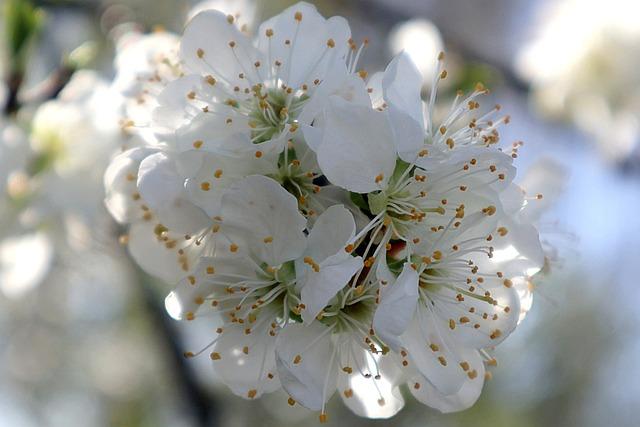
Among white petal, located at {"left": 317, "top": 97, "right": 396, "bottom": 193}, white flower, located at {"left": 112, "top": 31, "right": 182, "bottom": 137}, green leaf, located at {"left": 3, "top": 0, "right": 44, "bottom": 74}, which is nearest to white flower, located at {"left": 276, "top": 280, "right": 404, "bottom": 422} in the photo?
white petal, located at {"left": 317, "top": 97, "right": 396, "bottom": 193}

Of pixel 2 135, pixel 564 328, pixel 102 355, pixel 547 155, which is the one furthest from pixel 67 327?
pixel 547 155

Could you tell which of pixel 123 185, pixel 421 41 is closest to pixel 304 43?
pixel 123 185

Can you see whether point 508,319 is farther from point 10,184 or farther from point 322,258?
point 10,184

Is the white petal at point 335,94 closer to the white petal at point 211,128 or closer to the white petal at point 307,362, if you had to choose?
the white petal at point 211,128

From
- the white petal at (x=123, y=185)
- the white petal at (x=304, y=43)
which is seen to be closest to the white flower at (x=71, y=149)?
the white petal at (x=123, y=185)

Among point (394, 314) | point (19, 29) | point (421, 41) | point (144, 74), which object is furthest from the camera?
point (421, 41)

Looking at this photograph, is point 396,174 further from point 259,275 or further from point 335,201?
point 259,275
